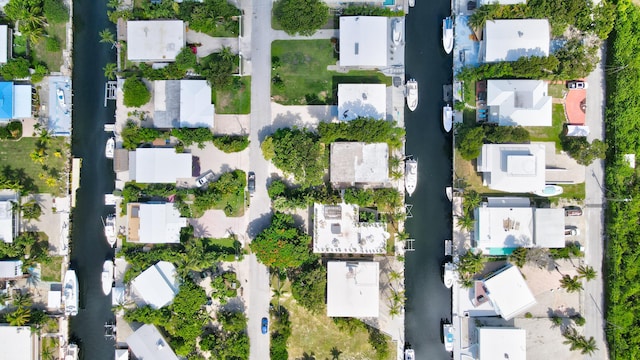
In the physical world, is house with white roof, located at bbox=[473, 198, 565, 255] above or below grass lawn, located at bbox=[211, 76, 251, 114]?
below

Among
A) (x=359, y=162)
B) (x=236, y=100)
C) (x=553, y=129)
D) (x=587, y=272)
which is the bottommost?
(x=587, y=272)

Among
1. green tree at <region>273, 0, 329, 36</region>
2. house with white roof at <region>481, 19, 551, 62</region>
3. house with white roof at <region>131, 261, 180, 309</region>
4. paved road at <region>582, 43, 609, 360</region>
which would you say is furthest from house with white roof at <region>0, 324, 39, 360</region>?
Answer: paved road at <region>582, 43, 609, 360</region>

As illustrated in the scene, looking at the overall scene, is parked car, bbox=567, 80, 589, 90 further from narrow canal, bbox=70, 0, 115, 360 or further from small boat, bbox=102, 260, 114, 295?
small boat, bbox=102, 260, 114, 295

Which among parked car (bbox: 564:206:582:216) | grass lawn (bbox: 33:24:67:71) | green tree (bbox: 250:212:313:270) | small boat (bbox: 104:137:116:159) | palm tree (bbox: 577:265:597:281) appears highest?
grass lawn (bbox: 33:24:67:71)

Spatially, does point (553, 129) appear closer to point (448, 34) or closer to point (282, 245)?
point (448, 34)

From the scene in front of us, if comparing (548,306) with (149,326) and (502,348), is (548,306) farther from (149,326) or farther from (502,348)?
(149,326)

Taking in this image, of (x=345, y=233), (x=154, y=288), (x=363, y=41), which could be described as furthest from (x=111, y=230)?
(x=363, y=41)

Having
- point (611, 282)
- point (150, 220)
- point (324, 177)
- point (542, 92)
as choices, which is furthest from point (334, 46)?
point (611, 282)

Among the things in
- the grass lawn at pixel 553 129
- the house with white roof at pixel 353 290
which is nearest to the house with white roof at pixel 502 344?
the house with white roof at pixel 353 290
